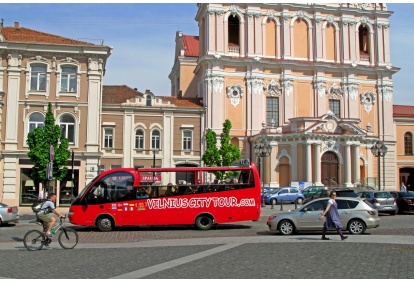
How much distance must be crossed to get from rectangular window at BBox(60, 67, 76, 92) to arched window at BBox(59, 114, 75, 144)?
6.90 feet

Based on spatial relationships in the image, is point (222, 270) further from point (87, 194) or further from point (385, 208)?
point (385, 208)

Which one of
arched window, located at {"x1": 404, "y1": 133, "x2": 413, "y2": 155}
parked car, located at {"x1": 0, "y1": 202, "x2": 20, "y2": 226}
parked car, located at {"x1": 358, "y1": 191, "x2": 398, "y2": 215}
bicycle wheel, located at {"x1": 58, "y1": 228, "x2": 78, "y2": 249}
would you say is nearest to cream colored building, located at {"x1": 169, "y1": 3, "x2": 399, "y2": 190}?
arched window, located at {"x1": 404, "y1": 133, "x2": 413, "y2": 155}

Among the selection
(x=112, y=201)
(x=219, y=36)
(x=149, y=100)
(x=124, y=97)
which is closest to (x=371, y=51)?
(x=219, y=36)

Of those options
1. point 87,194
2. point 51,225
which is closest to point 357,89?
point 87,194

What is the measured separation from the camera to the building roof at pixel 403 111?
200 ft

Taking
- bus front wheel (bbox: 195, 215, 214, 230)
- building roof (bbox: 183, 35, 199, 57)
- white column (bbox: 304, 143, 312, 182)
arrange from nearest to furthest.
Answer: bus front wheel (bbox: 195, 215, 214, 230), white column (bbox: 304, 143, 312, 182), building roof (bbox: 183, 35, 199, 57)

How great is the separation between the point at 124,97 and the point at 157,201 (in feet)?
98.9

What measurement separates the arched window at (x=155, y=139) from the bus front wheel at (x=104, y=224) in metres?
27.5

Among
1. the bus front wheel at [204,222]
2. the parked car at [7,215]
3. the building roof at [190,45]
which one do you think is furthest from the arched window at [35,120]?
the building roof at [190,45]

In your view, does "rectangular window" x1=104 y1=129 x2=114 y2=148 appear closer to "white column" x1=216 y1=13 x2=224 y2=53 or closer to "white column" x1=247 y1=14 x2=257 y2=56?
"white column" x1=216 y1=13 x2=224 y2=53

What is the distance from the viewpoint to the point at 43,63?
127 ft

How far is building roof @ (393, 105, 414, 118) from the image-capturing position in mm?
61062

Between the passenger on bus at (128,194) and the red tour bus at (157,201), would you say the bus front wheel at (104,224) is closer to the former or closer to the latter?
the red tour bus at (157,201)

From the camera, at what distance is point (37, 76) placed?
38.8 m
